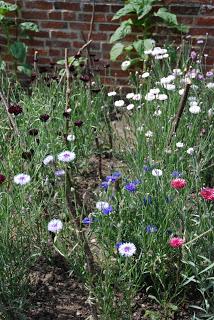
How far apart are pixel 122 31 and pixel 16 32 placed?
105cm

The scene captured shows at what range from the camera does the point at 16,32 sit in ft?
15.9

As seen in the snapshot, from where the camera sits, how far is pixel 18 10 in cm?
477

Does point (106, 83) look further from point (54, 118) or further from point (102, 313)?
point (102, 313)

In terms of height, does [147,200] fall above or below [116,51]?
below

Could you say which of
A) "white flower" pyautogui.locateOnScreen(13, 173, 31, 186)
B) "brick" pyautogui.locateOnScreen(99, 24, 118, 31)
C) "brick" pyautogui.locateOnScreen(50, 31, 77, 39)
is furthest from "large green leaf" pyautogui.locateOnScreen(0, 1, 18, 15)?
"white flower" pyautogui.locateOnScreen(13, 173, 31, 186)

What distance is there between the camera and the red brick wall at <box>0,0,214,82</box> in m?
4.38

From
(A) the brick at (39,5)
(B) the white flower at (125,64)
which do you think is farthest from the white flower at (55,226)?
(A) the brick at (39,5)

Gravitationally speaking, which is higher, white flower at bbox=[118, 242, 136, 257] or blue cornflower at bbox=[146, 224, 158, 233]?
blue cornflower at bbox=[146, 224, 158, 233]

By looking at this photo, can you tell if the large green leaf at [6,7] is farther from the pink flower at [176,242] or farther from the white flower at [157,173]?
the pink flower at [176,242]

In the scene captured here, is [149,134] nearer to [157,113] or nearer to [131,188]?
[157,113]

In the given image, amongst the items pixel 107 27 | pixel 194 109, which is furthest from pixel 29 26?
pixel 194 109

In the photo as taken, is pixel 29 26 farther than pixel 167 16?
Yes

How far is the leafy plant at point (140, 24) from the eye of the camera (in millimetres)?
4258

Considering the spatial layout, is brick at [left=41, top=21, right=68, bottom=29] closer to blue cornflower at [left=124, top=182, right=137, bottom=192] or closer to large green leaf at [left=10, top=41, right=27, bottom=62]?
large green leaf at [left=10, top=41, right=27, bottom=62]
